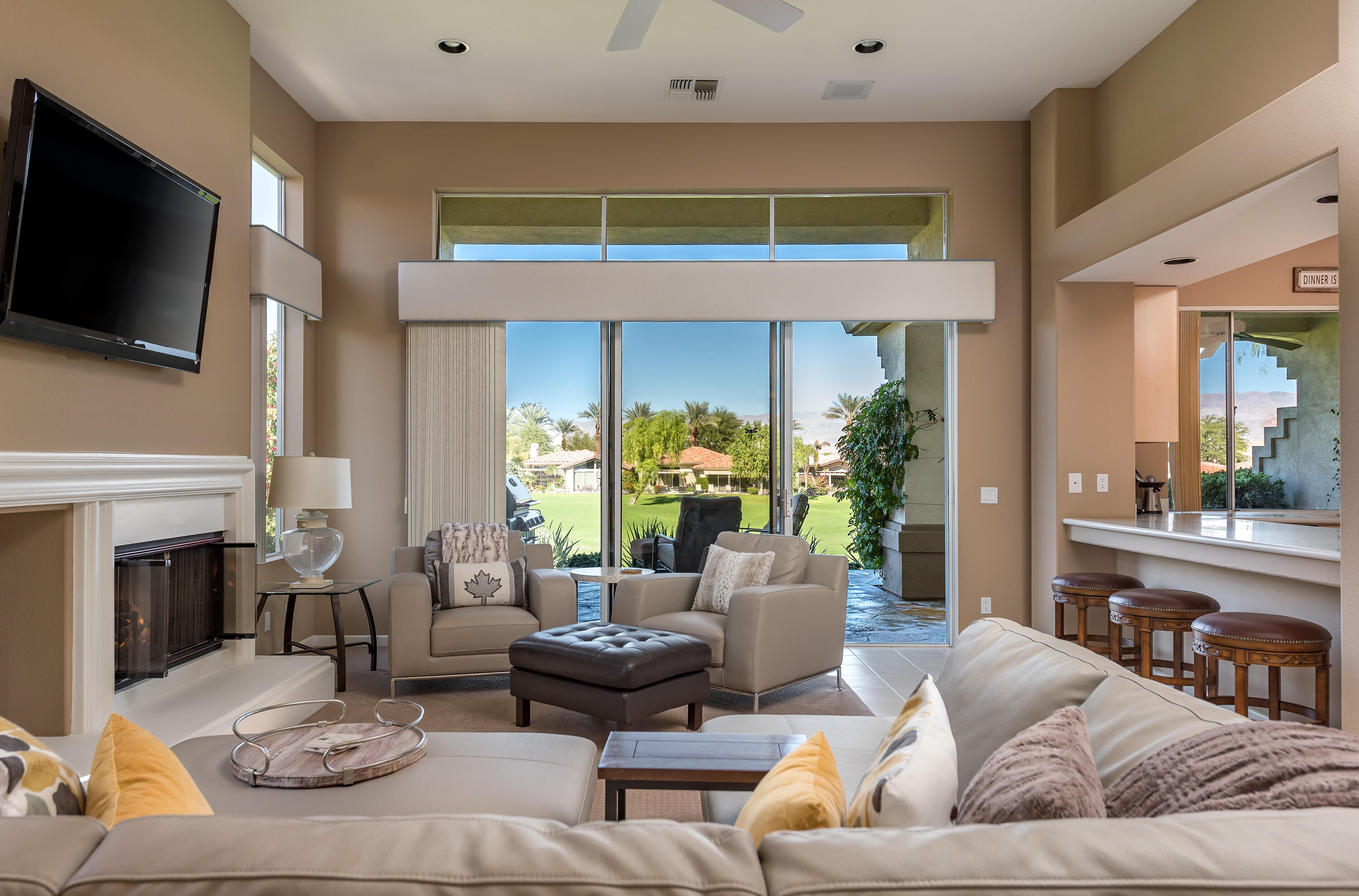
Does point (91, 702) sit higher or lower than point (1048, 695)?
lower

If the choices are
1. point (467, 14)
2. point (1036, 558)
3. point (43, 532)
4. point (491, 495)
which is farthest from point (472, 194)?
point (1036, 558)

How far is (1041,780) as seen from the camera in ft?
3.38

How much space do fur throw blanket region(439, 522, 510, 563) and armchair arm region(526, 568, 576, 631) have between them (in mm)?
376

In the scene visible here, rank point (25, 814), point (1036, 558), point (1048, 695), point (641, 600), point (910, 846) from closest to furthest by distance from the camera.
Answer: point (910, 846), point (25, 814), point (1048, 695), point (641, 600), point (1036, 558)

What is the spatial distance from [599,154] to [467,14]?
1.44 m

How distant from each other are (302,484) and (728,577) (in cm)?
227

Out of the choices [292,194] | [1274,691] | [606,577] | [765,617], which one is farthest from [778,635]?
[292,194]

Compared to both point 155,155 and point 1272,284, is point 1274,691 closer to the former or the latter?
point 1272,284

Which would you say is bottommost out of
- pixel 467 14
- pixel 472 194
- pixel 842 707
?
pixel 842 707

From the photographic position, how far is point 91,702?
117 inches

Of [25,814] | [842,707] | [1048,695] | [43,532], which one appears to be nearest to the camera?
[25,814]

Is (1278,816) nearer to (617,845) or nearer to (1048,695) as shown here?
(617,845)

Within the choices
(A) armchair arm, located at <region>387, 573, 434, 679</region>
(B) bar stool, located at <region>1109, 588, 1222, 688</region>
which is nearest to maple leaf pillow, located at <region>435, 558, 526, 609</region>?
(A) armchair arm, located at <region>387, 573, 434, 679</region>

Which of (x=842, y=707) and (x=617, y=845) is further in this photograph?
(x=842, y=707)
